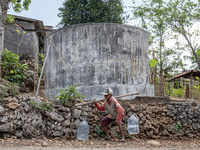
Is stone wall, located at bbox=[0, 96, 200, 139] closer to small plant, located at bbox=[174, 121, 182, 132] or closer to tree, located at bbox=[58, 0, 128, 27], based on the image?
small plant, located at bbox=[174, 121, 182, 132]

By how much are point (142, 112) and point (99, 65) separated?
2344 millimetres

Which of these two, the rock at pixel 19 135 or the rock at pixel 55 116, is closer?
the rock at pixel 19 135

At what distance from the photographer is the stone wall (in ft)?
20.8

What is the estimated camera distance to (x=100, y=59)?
26.9 feet

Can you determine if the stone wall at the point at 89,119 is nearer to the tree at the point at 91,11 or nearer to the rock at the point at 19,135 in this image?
the rock at the point at 19,135

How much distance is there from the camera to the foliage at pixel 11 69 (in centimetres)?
840

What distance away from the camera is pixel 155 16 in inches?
692

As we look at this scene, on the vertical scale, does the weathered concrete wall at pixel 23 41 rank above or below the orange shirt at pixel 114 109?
above

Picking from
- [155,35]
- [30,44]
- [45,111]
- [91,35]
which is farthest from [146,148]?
[155,35]

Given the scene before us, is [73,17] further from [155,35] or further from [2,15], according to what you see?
[2,15]

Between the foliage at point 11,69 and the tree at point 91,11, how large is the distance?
9532 mm

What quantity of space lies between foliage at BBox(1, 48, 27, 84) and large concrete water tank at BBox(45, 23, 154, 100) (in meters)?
A: 1.42

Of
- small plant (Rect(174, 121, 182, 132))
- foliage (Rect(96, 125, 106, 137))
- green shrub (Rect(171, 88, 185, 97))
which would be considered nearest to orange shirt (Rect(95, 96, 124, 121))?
foliage (Rect(96, 125, 106, 137))

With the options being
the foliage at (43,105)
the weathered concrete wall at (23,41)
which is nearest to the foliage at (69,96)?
the foliage at (43,105)
